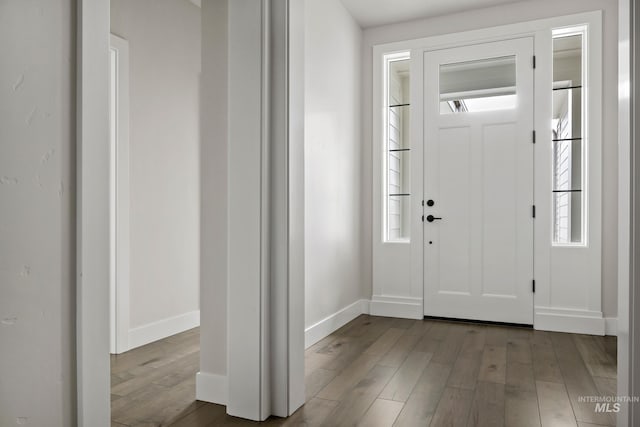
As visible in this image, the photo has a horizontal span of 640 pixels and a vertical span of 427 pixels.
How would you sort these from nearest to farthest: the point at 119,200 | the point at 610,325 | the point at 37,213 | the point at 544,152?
1. the point at 37,213
2. the point at 119,200
3. the point at 610,325
4. the point at 544,152

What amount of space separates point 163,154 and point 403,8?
7.75 feet

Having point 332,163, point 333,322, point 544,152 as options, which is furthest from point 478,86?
point 333,322

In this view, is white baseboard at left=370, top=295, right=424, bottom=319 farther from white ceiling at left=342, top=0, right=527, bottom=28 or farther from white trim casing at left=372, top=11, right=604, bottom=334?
white ceiling at left=342, top=0, right=527, bottom=28

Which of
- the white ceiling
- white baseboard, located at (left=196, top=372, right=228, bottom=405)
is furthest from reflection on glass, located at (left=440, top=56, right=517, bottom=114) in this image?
white baseboard, located at (left=196, top=372, right=228, bottom=405)

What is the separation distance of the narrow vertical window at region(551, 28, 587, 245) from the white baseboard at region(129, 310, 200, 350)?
9.88ft

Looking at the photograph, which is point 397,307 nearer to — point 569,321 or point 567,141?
point 569,321

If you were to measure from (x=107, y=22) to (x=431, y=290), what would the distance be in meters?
3.35

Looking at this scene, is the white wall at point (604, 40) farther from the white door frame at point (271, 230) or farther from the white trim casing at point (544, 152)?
the white door frame at point (271, 230)

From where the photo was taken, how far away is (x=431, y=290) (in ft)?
12.7

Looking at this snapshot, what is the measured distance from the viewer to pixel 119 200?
286 centimetres

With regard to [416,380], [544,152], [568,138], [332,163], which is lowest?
[416,380]

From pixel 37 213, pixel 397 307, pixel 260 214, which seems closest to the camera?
pixel 37 213

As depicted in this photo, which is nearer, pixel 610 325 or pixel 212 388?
pixel 212 388

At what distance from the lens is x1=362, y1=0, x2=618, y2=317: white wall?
332 centimetres
